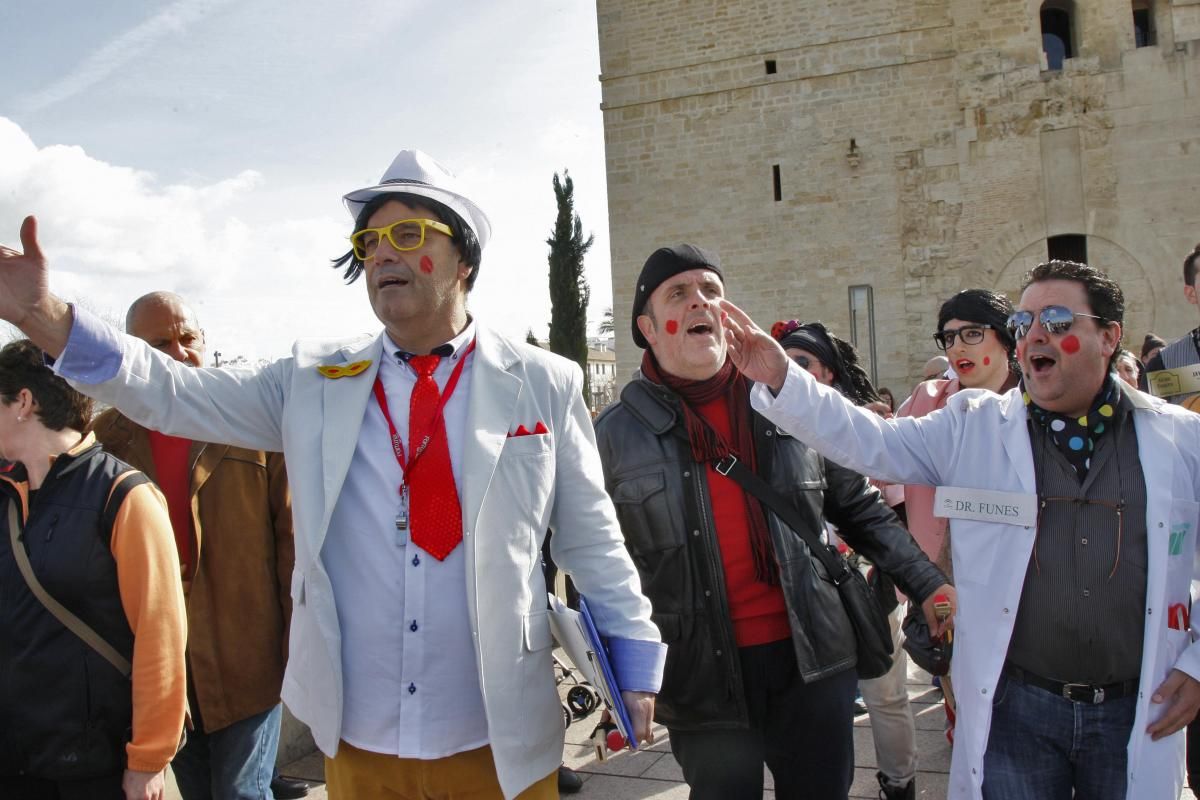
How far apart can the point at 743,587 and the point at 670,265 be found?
3.28ft

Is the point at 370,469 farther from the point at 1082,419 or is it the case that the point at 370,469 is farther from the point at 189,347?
the point at 1082,419

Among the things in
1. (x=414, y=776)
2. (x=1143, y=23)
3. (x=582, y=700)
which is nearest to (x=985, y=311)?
(x=582, y=700)

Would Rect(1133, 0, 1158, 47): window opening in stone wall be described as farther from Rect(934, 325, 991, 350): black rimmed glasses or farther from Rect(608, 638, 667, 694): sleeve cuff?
Rect(608, 638, 667, 694): sleeve cuff

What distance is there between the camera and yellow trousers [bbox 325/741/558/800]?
6.14 ft

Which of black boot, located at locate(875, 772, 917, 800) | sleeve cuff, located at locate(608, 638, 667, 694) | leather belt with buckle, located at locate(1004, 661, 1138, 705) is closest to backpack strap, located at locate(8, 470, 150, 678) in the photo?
sleeve cuff, located at locate(608, 638, 667, 694)

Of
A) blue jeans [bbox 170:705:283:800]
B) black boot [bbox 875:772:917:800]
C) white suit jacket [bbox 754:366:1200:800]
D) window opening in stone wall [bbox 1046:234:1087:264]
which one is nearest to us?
white suit jacket [bbox 754:366:1200:800]

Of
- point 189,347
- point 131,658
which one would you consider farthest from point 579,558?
point 189,347

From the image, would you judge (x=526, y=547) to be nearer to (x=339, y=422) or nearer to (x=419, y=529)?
(x=419, y=529)

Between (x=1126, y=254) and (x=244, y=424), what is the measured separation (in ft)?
56.3

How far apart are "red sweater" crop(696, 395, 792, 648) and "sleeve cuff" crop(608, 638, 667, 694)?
1.63 feet

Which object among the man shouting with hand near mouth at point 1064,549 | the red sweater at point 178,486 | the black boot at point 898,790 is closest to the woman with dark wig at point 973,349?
the black boot at point 898,790

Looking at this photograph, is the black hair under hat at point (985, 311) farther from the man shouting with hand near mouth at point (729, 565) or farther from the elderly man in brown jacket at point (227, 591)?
the elderly man in brown jacket at point (227, 591)

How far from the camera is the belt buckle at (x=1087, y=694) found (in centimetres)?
211

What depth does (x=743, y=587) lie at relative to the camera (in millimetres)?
2463
